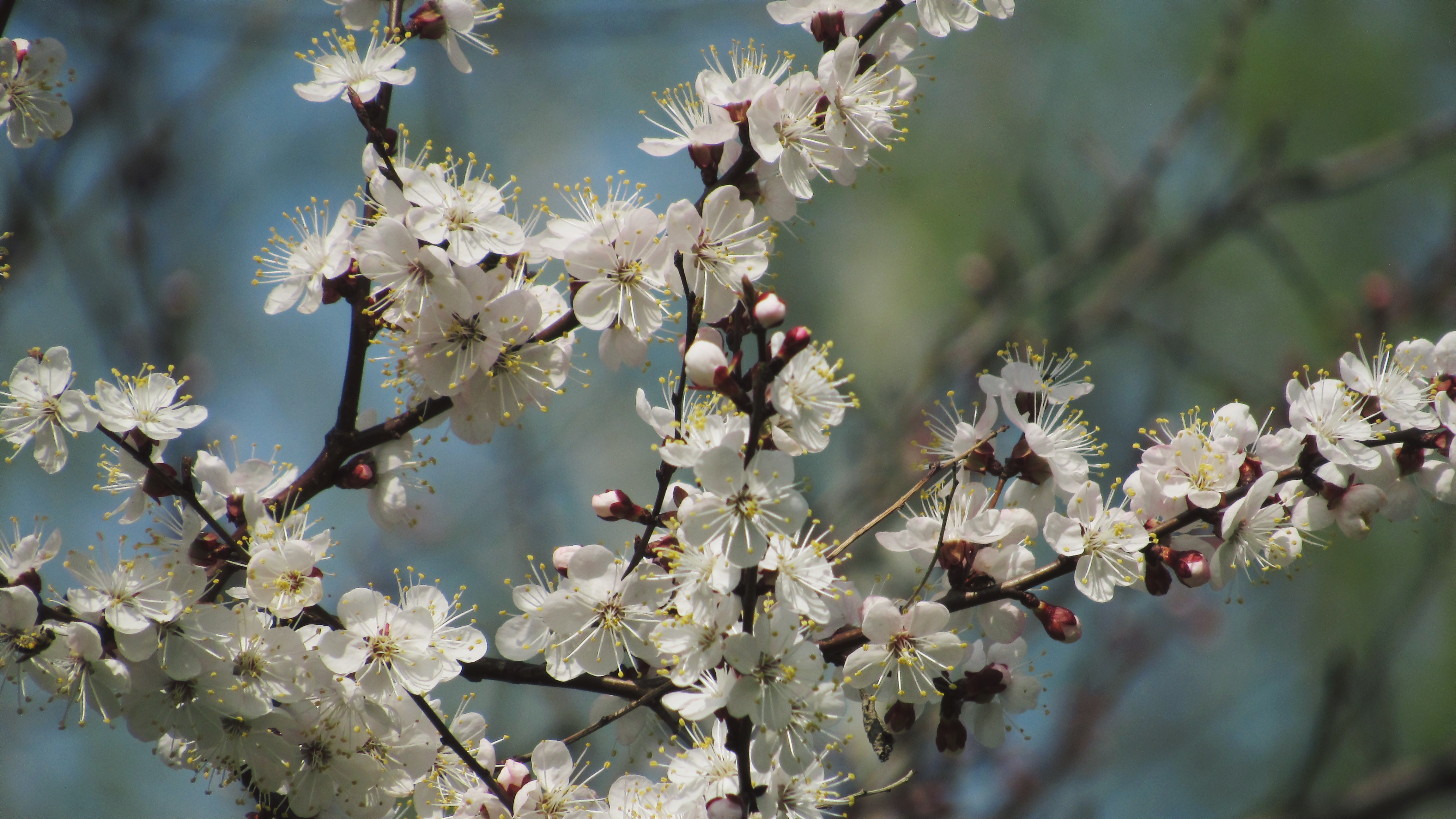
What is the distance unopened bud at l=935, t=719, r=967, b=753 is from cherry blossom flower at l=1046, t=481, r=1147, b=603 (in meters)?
0.32

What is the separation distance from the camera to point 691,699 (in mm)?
1426

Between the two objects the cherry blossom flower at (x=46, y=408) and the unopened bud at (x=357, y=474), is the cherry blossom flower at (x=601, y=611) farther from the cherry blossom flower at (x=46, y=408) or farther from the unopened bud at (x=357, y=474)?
the cherry blossom flower at (x=46, y=408)

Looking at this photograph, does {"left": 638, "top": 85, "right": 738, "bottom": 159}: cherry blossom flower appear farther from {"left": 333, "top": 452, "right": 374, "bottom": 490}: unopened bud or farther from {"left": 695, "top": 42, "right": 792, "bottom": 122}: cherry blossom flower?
{"left": 333, "top": 452, "right": 374, "bottom": 490}: unopened bud

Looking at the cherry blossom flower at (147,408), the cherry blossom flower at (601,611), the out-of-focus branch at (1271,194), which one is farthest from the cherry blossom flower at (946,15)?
the out-of-focus branch at (1271,194)

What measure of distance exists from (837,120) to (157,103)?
12.9ft

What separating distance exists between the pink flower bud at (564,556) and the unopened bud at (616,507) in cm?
7

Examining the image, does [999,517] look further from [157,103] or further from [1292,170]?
[157,103]

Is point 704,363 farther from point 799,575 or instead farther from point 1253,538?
point 1253,538

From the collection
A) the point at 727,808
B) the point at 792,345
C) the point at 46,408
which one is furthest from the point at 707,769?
the point at 46,408

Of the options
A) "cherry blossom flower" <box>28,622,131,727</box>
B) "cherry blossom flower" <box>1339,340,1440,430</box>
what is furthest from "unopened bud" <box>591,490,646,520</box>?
"cherry blossom flower" <box>1339,340,1440,430</box>

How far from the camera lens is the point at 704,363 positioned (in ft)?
4.50

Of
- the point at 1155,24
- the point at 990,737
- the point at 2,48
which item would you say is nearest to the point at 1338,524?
the point at 990,737

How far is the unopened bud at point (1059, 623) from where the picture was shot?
1652 mm

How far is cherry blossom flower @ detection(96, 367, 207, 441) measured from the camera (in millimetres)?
1619
